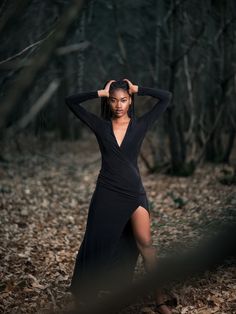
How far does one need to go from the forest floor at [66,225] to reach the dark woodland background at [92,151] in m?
0.02

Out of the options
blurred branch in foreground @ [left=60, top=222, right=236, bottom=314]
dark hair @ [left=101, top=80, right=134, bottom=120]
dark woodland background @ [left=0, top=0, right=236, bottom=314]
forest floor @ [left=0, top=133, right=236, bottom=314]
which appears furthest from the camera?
forest floor @ [left=0, top=133, right=236, bottom=314]

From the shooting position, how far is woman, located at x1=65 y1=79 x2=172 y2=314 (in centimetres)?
376

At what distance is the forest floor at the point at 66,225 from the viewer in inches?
163

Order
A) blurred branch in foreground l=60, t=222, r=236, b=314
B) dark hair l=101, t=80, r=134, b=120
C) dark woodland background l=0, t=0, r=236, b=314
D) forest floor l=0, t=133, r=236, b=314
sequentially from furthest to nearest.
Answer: forest floor l=0, t=133, r=236, b=314 → dark hair l=101, t=80, r=134, b=120 → dark woodland background l=0, t=0, r=236, b=314 → blurred branch in foreground l=60, t=222, r=236, b=314

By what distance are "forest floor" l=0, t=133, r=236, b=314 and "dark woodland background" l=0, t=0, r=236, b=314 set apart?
2 centimetres

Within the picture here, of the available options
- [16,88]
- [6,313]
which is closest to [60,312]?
[6,313]

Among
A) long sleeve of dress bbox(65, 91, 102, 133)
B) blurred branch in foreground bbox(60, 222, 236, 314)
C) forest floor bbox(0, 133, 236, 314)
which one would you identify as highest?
long sleeve of dress bbox(65, 91, 102, 133)

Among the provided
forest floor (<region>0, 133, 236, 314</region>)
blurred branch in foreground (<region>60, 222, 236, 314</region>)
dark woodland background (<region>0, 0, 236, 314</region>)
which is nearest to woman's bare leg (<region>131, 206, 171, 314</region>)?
forest floor (<region>0, 133, 236, 314</region>)

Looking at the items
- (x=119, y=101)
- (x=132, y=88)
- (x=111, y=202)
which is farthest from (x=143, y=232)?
(x=132, y=88)

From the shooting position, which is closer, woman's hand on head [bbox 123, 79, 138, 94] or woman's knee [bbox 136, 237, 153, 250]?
woman's knee [bbox 136, 237, 153, 250]

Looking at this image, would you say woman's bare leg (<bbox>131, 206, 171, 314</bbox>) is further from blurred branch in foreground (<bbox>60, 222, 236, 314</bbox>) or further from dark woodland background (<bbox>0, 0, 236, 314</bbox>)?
blurred branch in foreground (<bbox>60, 222, 236, 314</bbox>)

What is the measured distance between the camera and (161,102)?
4.01 meters

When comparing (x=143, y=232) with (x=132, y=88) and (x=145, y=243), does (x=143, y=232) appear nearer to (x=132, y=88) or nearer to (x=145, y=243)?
(x=145, y=243)

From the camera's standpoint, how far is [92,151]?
18.1 m
